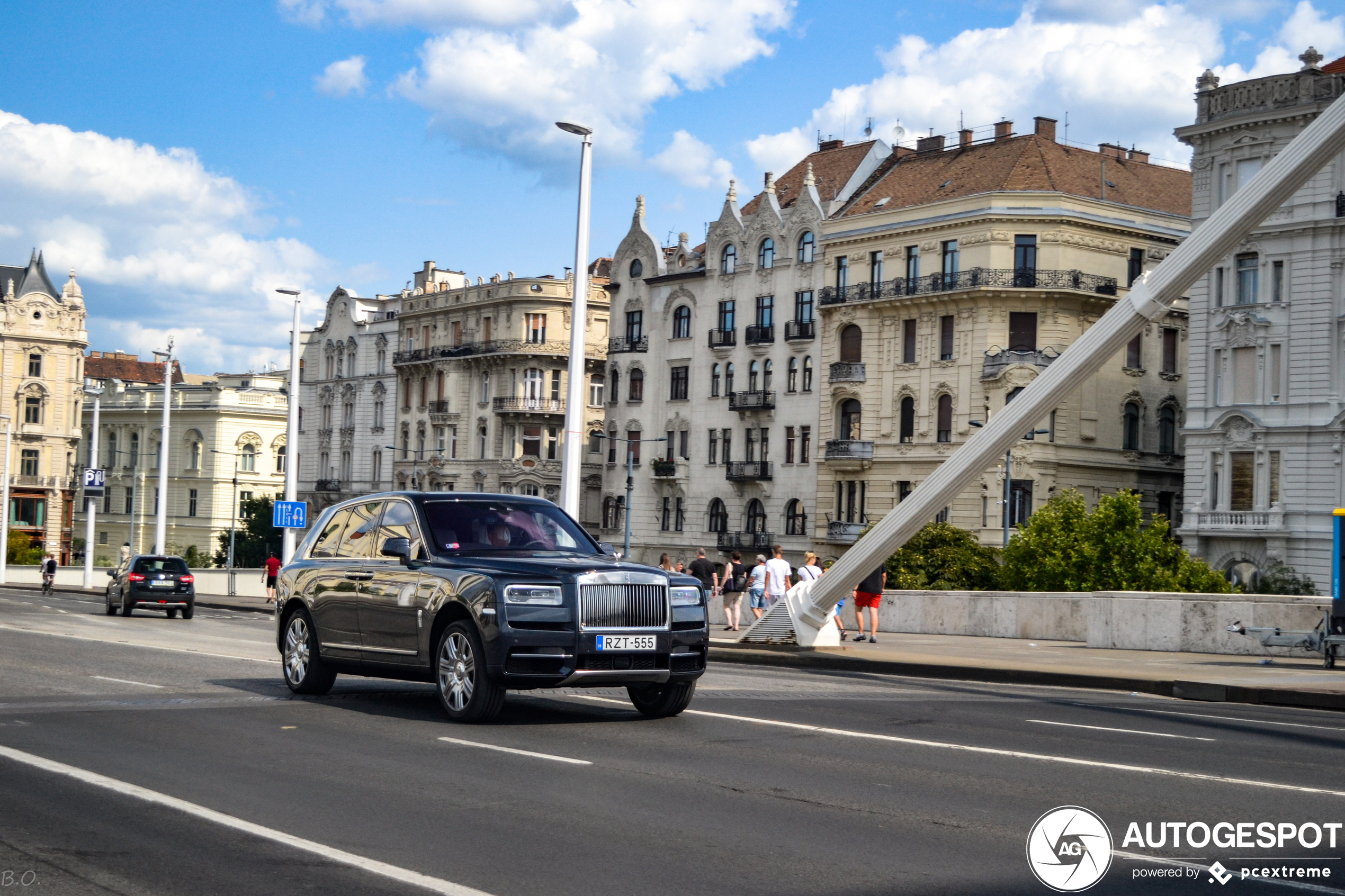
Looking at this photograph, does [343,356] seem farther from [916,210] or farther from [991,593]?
[991,593]

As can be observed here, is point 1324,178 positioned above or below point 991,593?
above

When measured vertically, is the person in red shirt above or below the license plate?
below

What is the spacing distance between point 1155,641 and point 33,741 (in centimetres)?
2179

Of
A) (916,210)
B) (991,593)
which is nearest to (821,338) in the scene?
(916,210)

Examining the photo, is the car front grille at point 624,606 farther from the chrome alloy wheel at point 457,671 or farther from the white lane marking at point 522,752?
the white lane marking at point 522,752

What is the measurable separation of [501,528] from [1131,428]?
195 feet

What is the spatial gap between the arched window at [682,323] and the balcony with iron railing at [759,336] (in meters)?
4.52

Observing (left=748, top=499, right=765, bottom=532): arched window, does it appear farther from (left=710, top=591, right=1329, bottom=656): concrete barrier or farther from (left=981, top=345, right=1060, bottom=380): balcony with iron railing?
(left=710, top=591, right=1329, bottom=656): concrete barrier

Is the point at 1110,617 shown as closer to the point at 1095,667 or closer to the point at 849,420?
the point at 1095,667

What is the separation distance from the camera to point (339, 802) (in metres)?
8.77

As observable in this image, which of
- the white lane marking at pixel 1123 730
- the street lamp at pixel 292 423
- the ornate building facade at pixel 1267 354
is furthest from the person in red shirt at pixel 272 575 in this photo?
the white lane marking at pixel 1123 730

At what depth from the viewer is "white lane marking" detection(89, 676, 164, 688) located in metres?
15.9

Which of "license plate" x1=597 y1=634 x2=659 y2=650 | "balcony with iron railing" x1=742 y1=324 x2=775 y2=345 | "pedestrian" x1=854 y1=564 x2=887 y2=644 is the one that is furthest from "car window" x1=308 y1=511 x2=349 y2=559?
"balcony with iron railing" x1=742 y1=324 x2=775 y2=345

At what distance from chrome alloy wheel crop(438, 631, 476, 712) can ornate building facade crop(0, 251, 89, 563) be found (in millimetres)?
119077
